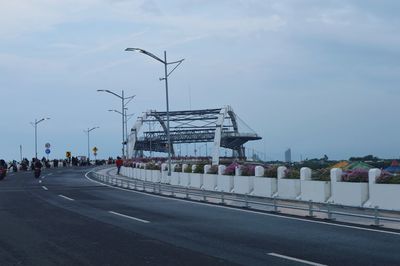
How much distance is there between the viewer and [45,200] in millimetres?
29656

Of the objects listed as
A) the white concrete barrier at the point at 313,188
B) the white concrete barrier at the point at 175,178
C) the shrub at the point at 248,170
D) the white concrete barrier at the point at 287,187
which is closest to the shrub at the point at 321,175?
the white concrete barrier at the point at 313,188

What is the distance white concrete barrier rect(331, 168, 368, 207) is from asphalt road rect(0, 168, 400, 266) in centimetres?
359

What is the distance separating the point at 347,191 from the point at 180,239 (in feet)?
32.2

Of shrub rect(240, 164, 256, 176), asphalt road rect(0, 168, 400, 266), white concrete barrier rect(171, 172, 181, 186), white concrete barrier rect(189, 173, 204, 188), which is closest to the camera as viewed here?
asphalt road rect(0, 168, 400, 266)

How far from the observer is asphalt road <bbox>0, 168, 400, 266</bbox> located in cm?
1213

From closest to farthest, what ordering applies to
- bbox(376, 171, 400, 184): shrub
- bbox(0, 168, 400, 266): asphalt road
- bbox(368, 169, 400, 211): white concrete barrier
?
1. bbox(0, 168, 400, 266): asphalt road
2. bbox(368, 169, 400, 211): white concrete barrier
3. bbox(376, 171, 400, 184): shrub

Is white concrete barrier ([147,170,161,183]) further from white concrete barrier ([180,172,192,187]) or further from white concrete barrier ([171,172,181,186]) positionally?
white concrete barrier ([180,172,192,187])

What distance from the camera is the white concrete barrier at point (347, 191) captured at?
2225 centimetres

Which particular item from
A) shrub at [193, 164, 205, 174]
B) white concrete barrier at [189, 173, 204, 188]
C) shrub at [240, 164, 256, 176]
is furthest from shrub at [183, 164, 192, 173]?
shrub at [240, 164, 256, 176]

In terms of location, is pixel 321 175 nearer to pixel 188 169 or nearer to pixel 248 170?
pixel 248 170

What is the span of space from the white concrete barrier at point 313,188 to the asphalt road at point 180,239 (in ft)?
12.1

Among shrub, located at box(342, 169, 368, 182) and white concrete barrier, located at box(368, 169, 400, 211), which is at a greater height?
shrub, located at box(342, 169, 368, 182)

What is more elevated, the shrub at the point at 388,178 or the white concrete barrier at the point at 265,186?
the shrub at the point at 388,178

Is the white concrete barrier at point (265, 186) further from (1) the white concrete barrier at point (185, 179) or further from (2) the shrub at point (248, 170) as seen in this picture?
(1) the white concrete barrier at point (185, 179)
